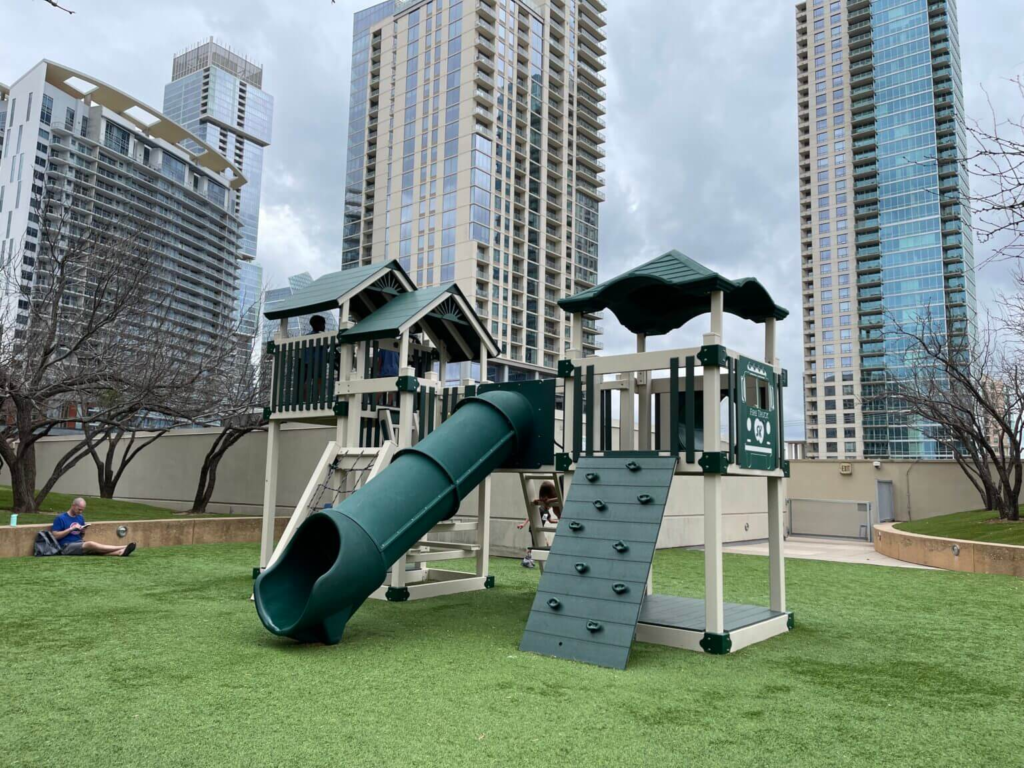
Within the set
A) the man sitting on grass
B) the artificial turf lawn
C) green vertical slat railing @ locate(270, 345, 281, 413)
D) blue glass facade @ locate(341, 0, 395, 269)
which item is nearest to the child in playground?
the artificial turf lawn

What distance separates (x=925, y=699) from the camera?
15.8ft

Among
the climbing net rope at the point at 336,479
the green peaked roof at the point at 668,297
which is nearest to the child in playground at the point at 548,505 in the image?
the climbing net rope at the point at 336,479

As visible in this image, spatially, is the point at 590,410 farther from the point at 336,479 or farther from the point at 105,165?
the point at 105,165

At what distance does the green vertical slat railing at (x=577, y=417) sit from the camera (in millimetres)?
7522

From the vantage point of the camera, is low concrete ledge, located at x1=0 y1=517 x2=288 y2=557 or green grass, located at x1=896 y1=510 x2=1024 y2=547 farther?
green grass, located at x1=896 y1=510 x2=1024 y2=547

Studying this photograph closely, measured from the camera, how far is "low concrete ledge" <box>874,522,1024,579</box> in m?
11.5

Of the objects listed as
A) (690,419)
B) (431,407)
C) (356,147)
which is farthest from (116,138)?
(690,419)

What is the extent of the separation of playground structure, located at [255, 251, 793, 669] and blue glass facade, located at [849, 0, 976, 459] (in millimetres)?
92187

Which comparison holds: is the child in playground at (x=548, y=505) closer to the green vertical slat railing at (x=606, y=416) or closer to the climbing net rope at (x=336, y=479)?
the green vertical slat railing at (x=606, y=416)

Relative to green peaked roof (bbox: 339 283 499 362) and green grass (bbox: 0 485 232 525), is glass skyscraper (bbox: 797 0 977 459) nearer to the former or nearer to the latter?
green grass (bbox: 0 485 232 525)

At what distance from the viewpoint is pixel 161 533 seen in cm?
1441

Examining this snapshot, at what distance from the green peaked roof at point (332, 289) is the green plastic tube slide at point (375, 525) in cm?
285

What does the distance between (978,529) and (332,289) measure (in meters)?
13.6

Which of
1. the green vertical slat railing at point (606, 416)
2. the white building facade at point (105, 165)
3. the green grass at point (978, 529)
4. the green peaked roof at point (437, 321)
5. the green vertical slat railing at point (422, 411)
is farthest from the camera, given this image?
the white building facade at point (105, 165)
